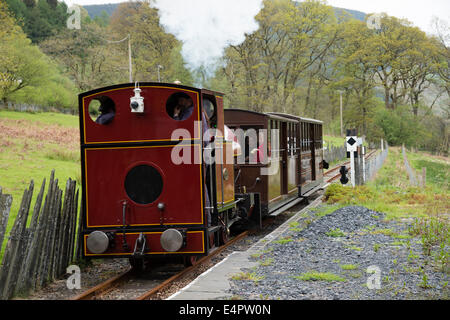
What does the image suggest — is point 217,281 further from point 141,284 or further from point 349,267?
point 349,267

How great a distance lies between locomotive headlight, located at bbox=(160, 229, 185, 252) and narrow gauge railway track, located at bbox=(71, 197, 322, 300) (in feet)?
1.76

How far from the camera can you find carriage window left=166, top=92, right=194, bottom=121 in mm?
7992

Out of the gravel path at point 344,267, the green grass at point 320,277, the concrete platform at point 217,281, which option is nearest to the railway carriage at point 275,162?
the gravel path at point 344,267

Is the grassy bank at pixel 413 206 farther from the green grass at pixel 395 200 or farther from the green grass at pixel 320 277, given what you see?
the green grass at pixel 320 277

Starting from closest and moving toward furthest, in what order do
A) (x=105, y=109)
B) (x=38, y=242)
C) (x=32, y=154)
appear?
(x=38, y=242) → (x=105, y=109) → (x=32, y=154)

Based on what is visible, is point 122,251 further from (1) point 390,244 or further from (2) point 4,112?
(2) point 4,112

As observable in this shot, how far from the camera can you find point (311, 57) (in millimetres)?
46031

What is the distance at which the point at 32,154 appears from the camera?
76.8 ft

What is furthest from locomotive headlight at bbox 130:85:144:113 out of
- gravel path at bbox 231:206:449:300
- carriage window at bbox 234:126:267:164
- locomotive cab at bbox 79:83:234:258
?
carriage window at bbox 234:126:267:164

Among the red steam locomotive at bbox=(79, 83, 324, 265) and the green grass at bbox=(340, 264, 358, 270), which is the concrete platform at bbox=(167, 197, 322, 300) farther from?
the green grass at bbox=(340, 264, 358, 270)

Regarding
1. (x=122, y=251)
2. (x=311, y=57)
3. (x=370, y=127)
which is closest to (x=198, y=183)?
(x=122, y=251)

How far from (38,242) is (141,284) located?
66.7 inches

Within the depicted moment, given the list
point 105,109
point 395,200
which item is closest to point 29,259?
point 105,109
